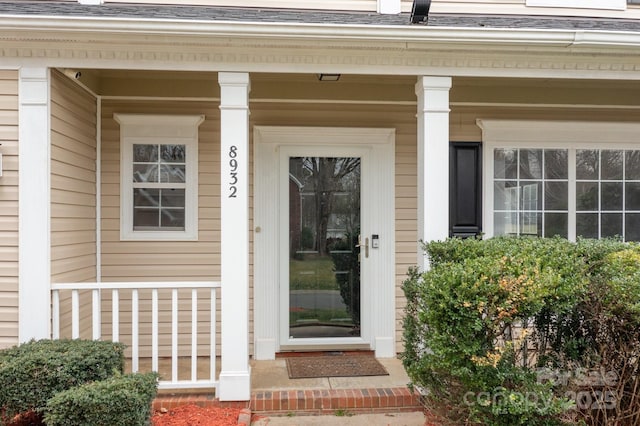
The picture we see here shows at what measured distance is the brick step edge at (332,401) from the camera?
11.5 ft

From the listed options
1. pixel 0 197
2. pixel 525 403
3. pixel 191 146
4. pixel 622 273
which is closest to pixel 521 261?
pixel 622 273

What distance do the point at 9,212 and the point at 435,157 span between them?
3.24m

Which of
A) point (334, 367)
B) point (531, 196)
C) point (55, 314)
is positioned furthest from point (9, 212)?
point (531, 196)

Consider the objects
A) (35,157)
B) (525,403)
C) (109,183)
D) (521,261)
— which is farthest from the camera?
(109,183)

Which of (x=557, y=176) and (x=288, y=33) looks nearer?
(x=288, y=33)

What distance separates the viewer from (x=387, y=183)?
4691 mm

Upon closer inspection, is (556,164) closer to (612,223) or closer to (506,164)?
(506,164)

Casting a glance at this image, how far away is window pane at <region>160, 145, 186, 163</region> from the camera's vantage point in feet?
14.9

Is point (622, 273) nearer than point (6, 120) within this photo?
Yes

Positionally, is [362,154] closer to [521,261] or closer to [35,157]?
[521,261]

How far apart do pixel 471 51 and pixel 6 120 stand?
3.54m

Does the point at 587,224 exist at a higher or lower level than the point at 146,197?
lower

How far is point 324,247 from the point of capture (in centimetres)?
474

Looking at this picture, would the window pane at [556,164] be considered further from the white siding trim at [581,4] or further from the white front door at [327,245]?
the white front door at [327,245]
